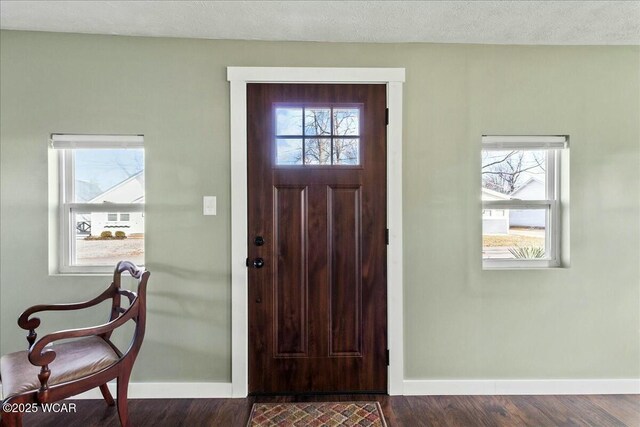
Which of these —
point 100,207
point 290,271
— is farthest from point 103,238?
point 290,271

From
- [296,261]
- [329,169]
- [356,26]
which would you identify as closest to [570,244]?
[329,169]

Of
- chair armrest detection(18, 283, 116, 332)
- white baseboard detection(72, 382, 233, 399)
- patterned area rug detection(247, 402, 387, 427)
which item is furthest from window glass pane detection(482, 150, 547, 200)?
chair armrest detection(18, 283, 116, 332)

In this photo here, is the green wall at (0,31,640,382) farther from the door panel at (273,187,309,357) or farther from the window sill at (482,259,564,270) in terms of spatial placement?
the door panel at (273,187,309,357)

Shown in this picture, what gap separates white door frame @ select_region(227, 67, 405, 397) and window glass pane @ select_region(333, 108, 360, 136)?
186 mm

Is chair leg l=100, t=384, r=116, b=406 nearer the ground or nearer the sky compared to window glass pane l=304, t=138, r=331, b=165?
nearer the ground

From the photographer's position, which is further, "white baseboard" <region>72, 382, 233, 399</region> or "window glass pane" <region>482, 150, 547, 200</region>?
"window glass pane" <region>482, 150, 547, 200</region>

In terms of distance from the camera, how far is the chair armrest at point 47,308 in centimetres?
191

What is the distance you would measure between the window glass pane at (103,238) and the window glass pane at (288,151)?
998 millimetres

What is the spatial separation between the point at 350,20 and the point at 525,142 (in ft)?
4.55

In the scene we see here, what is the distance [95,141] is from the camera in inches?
89.5

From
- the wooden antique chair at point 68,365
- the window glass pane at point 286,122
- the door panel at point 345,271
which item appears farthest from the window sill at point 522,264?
the wooden antique chair at point 68,365

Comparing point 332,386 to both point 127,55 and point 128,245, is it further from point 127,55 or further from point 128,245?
point 127,55

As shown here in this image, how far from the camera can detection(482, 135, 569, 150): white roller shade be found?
7.66ft

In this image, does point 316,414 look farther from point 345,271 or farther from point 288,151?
point 288,151
